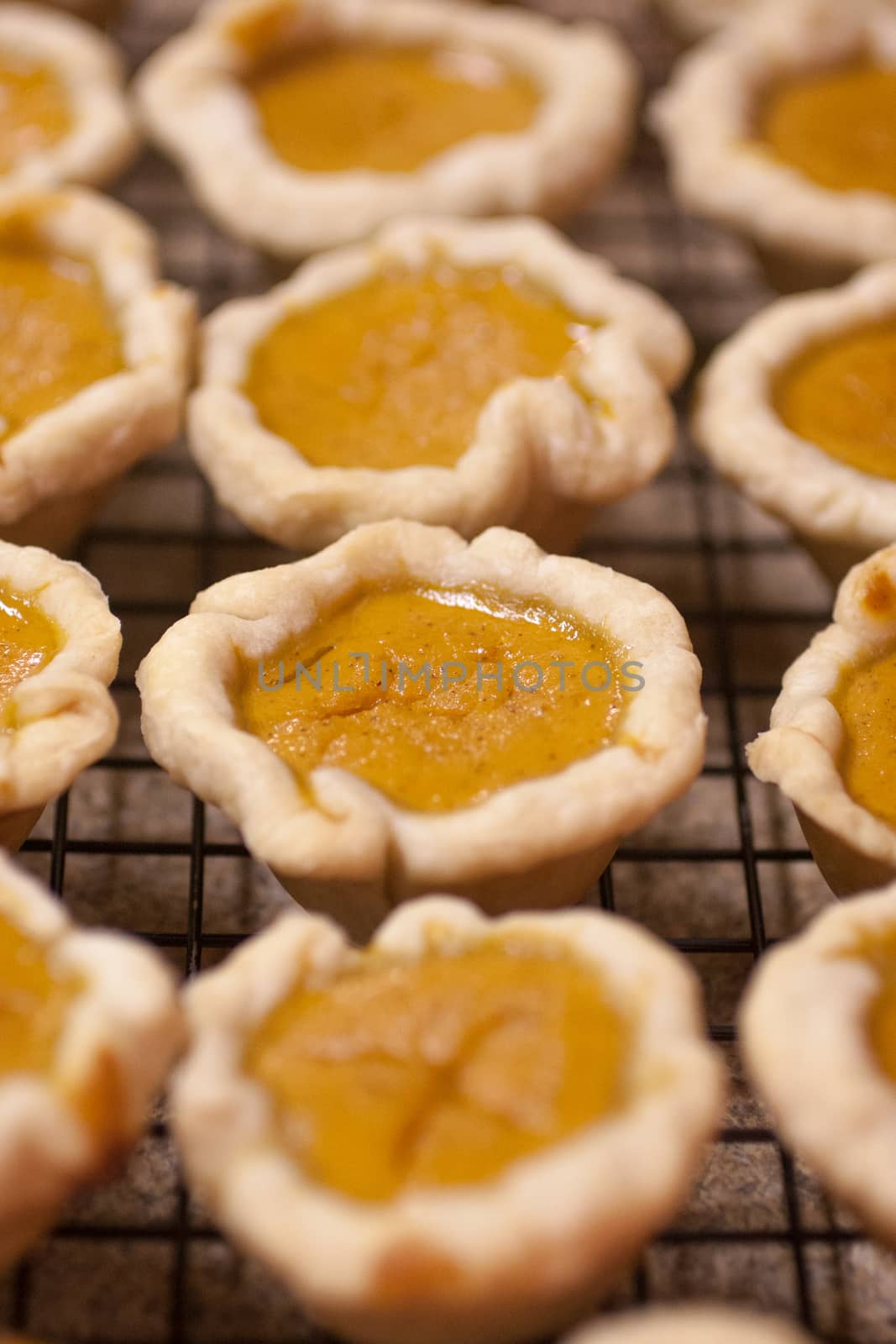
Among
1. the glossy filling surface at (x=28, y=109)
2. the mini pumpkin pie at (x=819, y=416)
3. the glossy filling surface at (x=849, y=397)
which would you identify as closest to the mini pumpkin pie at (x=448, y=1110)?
the mini pumpkin pie at (x=819, y=416)

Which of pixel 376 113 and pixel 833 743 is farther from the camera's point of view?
pixel 376 113

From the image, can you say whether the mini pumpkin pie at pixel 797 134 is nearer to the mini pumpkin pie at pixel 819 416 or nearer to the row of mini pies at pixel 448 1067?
the mini pumpkin pie at pixel 819 416

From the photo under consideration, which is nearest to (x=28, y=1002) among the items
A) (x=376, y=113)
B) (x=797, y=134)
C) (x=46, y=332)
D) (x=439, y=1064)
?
(x=439, y=1064)

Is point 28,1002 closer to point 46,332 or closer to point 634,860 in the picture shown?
point 634,860

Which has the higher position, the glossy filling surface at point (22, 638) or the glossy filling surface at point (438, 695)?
the glossy filling surface at point (22, 638)

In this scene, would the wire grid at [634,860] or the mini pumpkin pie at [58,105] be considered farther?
the mini pumpkin pie at [58,105]
